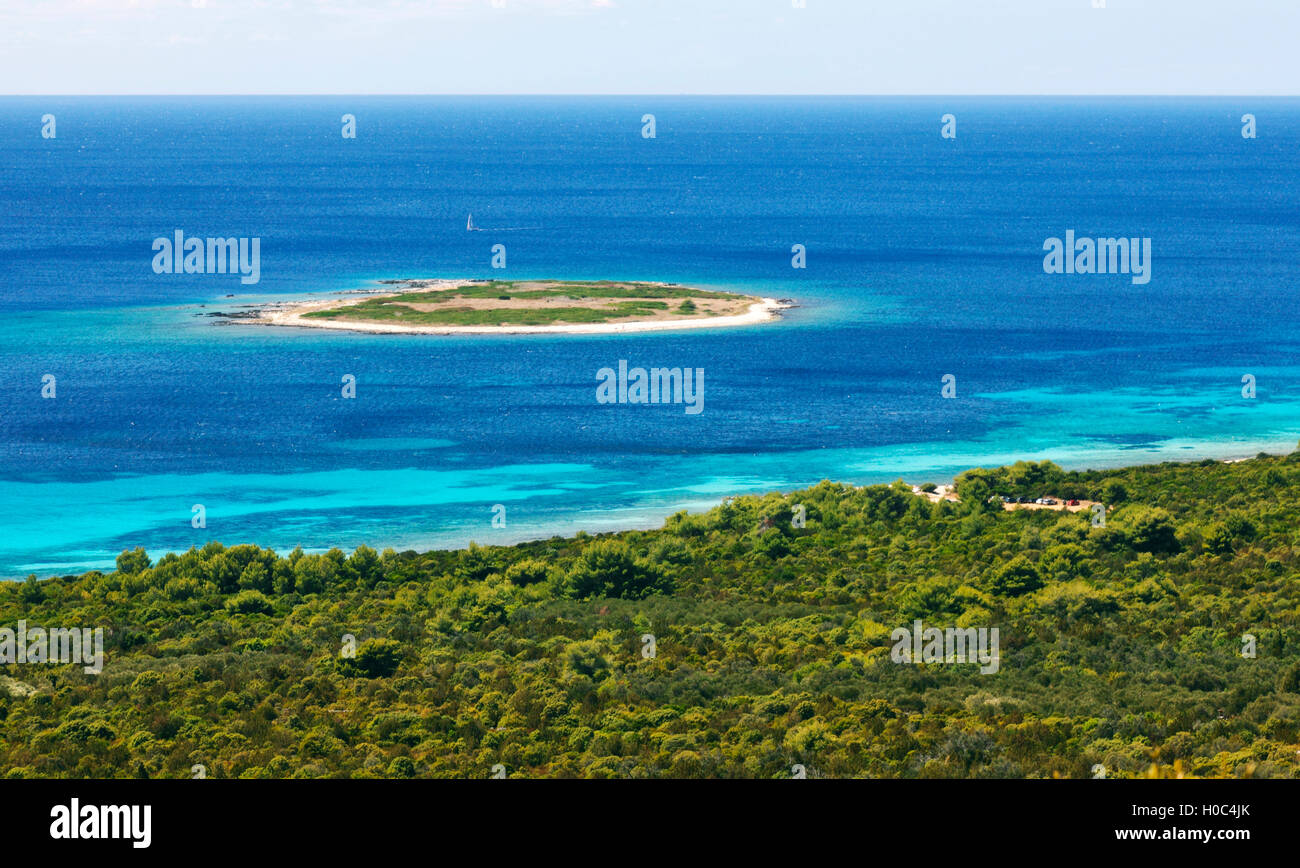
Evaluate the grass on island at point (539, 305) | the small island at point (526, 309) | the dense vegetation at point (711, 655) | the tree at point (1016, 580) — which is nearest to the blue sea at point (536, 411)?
the small island at point (526, 309)

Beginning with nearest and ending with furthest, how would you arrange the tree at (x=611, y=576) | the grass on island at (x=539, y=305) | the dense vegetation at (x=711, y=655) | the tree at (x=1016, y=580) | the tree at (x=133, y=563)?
1. the dense vegetation at (x=711, y=655)
2. the tree at (x=1016, y=580)
3. the tree at (x=611, y=576)
4. the tree at (x=133, y=563)
5. the grass on island at (x=539, y=305)

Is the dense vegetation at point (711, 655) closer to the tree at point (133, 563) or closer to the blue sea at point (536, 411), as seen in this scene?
the tree at point (133, 563)

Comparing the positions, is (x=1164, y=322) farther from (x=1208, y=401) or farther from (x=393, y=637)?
(x=393, y=637)

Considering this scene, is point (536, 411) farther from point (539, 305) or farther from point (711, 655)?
point (711, 655)

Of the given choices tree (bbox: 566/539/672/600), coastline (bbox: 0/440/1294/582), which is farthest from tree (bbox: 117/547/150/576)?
tree (bbox: 566/539/672/600)

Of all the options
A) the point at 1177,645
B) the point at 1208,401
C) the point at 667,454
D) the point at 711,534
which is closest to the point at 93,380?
the point at 667,454

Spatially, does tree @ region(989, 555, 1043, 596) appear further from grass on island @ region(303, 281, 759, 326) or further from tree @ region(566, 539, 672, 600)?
grass on island @ region(303, 281, 759, 326)
